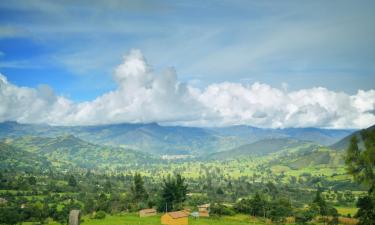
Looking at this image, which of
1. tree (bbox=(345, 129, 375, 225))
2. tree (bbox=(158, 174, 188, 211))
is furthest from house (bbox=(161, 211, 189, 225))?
tree (bbox=(345, 129, 375, 225))

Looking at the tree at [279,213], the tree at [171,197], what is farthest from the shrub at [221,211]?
the tree at [171,197]

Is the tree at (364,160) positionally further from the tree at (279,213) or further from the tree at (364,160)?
the tree at (279,213)

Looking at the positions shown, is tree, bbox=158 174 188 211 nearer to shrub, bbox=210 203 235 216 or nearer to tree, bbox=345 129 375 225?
shrub, bbox=210 203 235 216

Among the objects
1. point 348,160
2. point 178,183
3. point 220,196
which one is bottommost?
point 220,196

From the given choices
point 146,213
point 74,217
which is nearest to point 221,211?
point 146,213

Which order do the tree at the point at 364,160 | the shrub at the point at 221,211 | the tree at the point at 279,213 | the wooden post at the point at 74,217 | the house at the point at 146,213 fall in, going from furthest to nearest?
the shrub at the point at 221,211 → the house at the point at 146,213 → the tree at the point at 279,213 → the tree at the point at 364,160 → the wooden post at the point at 74,217

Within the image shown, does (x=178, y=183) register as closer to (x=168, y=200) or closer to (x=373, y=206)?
(x=168, y=200)

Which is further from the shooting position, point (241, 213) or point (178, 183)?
point (178, 183)

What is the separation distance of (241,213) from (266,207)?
8426 millimetres

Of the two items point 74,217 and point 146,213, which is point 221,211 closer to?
point 146,213

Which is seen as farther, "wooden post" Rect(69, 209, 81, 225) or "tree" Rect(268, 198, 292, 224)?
"tree" Rect(268, 198, 292, 224)

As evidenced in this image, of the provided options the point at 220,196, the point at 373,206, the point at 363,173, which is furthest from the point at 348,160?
the point at 220,196

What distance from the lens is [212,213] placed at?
344 ft

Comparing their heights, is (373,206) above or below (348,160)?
below
